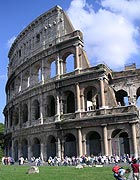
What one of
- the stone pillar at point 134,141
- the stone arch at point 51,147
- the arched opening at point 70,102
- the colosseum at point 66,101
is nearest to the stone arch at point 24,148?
the colosseum at point 66,101

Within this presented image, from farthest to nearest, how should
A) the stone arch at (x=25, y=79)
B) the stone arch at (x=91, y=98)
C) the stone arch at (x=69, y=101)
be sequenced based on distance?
the stone arch at (x=25, y=79)
the stone arch at (x=69, y=101)
the stone arch at (x=91, y=98)

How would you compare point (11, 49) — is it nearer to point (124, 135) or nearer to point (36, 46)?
point (36, 46)

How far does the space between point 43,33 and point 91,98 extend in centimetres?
1024

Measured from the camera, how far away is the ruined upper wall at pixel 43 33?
34.4 meters

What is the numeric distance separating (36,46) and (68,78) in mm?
8363

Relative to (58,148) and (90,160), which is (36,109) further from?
(90,160)

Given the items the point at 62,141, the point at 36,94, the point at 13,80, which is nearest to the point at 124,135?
the point at 62,141

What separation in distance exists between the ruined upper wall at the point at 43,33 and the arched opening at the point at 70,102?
6.37 metres

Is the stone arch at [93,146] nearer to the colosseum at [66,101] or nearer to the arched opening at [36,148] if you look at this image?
the colosseum at [66,101]

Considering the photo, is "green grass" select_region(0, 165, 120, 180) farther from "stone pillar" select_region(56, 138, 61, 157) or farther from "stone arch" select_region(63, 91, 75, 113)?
"stone arch" select_region(63, 91, 75, 113)

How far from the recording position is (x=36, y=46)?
37.2 m

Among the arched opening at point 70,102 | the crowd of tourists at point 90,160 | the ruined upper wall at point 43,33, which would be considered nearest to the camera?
the crowd of tourists at point 90,160

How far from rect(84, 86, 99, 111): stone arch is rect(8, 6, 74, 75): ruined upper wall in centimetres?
665

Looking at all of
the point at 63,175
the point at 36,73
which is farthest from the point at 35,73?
the point at 63,175
